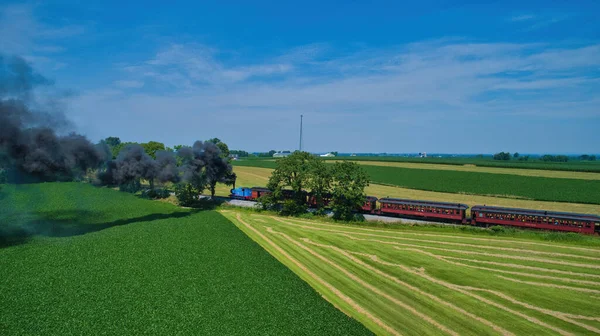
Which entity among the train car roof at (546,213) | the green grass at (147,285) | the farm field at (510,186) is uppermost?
the farm field at (510,186)

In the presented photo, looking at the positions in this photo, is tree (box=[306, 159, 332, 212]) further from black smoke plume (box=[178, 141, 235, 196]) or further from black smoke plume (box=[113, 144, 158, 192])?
black smoke plume (box=[113, 144, 158, 192])

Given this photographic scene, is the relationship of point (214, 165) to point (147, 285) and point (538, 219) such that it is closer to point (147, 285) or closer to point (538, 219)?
point (147, 285)

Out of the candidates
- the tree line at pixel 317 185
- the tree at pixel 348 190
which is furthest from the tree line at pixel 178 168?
the tree at pixel 348 190

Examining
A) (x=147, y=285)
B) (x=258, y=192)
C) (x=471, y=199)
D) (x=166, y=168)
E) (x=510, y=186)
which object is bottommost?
(x=147, y=285)

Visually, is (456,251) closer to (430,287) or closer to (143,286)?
(430,287)

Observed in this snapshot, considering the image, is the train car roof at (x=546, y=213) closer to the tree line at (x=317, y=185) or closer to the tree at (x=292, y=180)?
the tree line at (x=317, y=185)

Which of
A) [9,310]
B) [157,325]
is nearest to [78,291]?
[9,310]

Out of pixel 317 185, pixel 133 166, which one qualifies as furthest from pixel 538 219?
pixel 133 166
